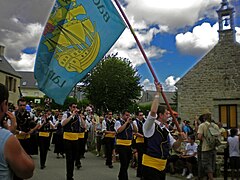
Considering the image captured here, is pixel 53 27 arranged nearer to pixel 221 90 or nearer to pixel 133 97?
pixel 221 90

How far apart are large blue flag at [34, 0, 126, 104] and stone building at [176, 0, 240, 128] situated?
1724 cm

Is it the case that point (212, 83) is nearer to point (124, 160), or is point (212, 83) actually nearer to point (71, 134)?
point (124, 160)

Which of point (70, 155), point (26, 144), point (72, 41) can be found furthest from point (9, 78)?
point (72, 41)

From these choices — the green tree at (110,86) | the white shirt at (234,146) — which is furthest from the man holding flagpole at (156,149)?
the green tree at (110,86)

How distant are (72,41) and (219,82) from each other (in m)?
18.0

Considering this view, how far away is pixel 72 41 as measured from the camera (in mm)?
6168

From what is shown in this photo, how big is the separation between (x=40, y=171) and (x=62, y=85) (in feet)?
17.3

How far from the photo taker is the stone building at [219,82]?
71.7 ft

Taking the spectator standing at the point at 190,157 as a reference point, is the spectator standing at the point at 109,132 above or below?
above

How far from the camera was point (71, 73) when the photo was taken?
605cm

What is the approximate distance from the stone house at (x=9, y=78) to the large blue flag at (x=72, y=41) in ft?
123

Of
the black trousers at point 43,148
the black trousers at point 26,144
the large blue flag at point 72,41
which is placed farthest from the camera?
the black trousers at point 43,148

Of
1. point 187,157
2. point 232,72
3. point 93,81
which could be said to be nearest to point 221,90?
point 232,72

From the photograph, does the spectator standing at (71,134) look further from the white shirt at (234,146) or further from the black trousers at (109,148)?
the white shirt at (234,146)
